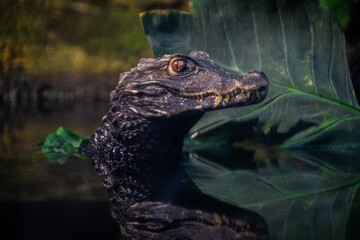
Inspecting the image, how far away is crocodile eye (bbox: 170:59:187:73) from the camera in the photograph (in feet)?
6.93

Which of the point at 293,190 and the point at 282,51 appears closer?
the point at 293,190

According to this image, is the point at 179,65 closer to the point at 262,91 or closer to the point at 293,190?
the point at 262,91

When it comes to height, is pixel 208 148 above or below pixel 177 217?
below

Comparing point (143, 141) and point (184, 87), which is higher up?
point (184, 87)

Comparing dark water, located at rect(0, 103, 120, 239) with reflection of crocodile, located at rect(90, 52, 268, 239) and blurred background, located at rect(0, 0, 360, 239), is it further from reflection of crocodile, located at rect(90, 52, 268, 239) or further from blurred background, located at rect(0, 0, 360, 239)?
blurred background, located at rect(0, 0, 360, 239)

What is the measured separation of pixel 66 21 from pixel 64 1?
1.31ft

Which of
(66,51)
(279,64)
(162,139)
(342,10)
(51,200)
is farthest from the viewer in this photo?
(66,51)

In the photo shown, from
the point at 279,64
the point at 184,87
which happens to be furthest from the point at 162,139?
the point at 279,64

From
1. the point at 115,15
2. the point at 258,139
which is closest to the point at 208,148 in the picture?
the point at 258,139

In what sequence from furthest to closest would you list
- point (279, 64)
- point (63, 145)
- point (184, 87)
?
point (63, 145) → point (279, 64) → point (184, 87)

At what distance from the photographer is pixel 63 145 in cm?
265

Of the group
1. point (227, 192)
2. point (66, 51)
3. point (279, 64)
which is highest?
point (279, 64)

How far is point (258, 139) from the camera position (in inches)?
107

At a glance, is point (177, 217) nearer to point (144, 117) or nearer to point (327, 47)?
point (144, 117)
